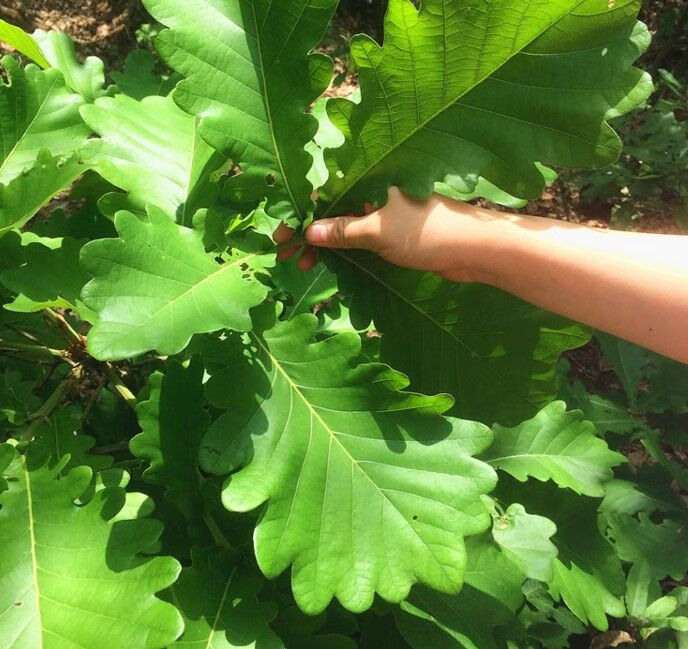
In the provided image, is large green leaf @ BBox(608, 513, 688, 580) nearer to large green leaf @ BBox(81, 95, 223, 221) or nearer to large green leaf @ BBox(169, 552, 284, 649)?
large green leaf @ BBox(169, 552, 284, 649)

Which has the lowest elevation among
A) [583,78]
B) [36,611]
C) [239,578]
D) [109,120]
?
[239,578]

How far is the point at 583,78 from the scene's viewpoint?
2.79ft

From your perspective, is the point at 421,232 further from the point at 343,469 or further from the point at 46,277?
the point at 46,277

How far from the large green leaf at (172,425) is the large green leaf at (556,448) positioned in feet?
2.23

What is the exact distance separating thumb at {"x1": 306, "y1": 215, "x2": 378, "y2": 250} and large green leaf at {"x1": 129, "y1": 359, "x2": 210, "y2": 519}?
0.83 ft

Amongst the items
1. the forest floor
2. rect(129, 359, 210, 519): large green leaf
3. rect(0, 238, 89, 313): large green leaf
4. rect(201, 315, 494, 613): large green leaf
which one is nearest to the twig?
rect(0, 238, 89, 313): large green leaf

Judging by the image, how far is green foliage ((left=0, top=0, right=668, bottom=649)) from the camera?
835 millimetres

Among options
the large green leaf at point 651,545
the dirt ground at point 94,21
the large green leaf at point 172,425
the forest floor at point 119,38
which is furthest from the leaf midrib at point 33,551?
the dirt ground at point 94,21

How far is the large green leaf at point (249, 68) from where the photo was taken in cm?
84

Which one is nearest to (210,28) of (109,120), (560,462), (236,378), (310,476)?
(109,120)

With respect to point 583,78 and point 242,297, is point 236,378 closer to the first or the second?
point 242,297

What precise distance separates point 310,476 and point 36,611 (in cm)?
39

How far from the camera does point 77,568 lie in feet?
2.91

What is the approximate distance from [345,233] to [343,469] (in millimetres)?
334
